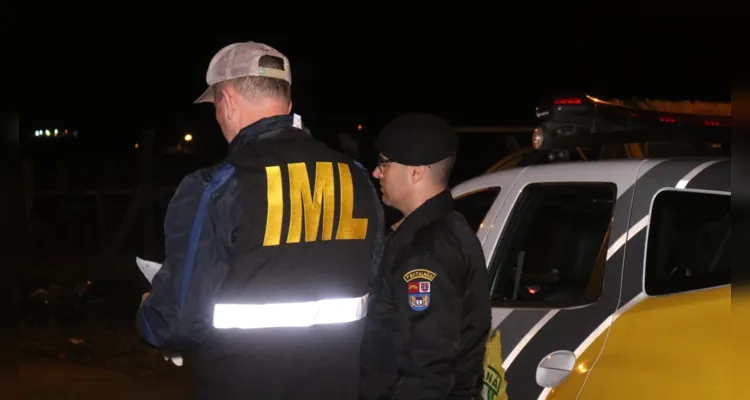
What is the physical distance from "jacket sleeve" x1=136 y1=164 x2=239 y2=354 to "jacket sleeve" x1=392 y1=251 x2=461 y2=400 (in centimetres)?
49

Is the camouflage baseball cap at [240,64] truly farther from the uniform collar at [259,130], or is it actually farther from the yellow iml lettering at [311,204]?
the yellow iml lettering at [311,204]

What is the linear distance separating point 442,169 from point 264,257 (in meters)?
0.64

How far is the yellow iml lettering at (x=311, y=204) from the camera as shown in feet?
8.13

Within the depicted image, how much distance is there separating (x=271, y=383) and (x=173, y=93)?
2478cm

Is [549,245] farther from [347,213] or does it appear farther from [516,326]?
[347,213]

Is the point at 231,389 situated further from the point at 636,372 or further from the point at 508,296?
the point at 508,296

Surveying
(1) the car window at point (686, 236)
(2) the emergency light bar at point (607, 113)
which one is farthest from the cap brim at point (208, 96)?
(2) the emergency light bar at point (607, 113)

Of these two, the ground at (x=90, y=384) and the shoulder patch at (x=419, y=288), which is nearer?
the shoulder patch at (x=419, y=288)

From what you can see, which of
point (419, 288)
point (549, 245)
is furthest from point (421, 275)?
point (549, 245)

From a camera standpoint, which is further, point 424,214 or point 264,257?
point 424,214

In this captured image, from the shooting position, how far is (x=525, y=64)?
67.3 feet

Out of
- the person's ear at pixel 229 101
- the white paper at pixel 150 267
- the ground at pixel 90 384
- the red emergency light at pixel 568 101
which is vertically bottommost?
the ground at pixel 90 384

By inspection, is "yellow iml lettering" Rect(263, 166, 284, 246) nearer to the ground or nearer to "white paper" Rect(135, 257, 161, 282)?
"white paper" Rect(135, 257, 161, 282)

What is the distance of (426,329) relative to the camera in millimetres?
2537
